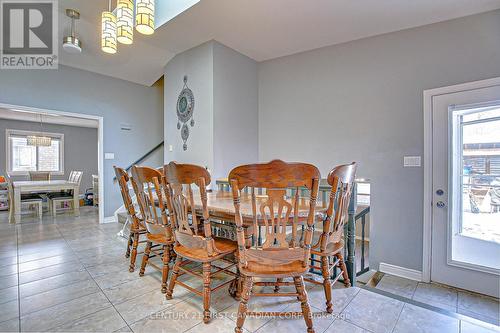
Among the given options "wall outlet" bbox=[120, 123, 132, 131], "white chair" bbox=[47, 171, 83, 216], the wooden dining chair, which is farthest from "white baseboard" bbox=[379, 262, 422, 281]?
the wooden dining chair

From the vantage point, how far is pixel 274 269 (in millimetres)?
1294

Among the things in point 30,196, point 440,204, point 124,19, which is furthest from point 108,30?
point 30,196

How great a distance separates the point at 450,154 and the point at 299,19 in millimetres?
2280

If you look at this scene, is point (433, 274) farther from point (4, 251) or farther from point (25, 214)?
point (25, 214)

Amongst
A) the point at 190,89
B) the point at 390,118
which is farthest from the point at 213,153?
the point at 390,118

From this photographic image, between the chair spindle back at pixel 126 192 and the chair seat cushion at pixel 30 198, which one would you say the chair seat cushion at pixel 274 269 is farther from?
the chair seat cushion at pixel 30 198

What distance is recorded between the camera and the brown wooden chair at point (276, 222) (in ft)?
3.85

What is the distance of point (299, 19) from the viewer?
110 inches

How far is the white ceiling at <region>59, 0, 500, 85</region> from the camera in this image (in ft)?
8.11

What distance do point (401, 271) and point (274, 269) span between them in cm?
233

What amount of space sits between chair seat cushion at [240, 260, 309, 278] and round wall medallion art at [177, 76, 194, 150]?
9.19ft

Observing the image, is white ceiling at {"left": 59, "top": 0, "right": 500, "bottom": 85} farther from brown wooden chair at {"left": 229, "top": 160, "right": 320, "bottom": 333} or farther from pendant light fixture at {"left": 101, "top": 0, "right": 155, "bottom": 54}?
brown wooden chair at {"left": 229, "top": 160, "right": 320, "bottom": 333}

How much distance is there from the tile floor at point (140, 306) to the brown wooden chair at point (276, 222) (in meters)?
0.31

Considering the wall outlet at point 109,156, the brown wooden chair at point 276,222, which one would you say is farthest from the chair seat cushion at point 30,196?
the brown wooden chair at point 276,222
